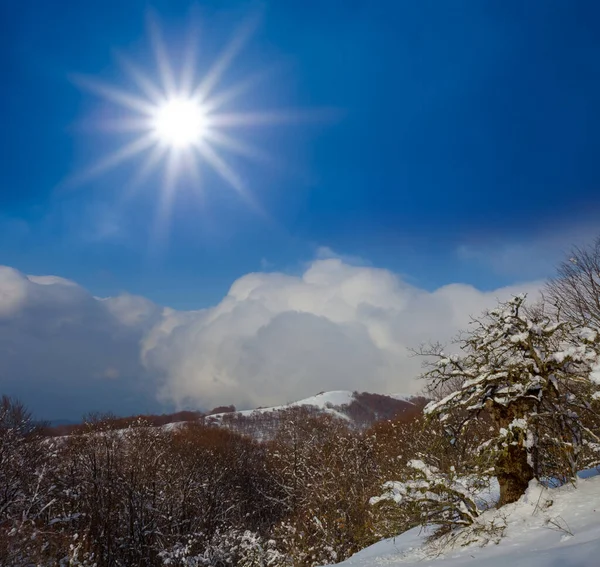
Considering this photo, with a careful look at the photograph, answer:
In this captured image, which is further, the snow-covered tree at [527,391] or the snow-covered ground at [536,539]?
the snow-covered tree at [527,391]

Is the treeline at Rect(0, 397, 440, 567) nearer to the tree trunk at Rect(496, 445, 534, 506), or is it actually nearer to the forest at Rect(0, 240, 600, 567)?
the forest at Rect(0, 240, 600, 567)

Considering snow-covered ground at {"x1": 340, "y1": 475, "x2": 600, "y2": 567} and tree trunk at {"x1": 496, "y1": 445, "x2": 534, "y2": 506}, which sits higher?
tree trunk at {"x1": 496, "y1": 445, "x2": 534, "y2": 506}

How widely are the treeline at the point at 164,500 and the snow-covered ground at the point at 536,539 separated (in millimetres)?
2488

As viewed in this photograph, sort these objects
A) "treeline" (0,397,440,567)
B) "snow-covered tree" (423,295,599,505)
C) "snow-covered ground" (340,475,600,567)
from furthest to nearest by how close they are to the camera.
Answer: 1. "treeline" (0,397,440,567)
2. "snow-covered tree" (423,295,599,505)
3. "snow-covered ground" (340,475,600,567)

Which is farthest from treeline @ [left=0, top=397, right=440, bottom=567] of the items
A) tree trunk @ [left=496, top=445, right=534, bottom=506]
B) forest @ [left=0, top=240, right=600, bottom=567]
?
tree trunk @ [left=496, top=445, right=534, bottom=506]

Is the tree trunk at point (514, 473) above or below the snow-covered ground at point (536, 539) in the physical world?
above

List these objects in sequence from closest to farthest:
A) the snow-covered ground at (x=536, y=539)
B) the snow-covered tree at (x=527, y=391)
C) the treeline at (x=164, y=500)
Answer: the snow-covered ground at (x=536, y=539) → the snow-covered tree at (x=527, y=391) → the treeline at (x=164, y=500)

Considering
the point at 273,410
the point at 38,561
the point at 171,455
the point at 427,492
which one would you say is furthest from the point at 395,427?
the point at 273,410

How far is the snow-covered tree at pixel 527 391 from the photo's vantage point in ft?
25.9

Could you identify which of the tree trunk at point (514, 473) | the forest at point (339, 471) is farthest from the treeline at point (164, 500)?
the tree trunk at point (514, 473)

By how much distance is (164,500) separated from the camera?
3338 cm

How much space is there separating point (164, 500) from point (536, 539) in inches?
1331

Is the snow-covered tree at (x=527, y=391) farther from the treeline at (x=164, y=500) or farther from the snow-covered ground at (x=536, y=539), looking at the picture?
the treeline at (x=164, y=500)

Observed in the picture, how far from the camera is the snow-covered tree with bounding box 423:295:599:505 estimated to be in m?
7.89
